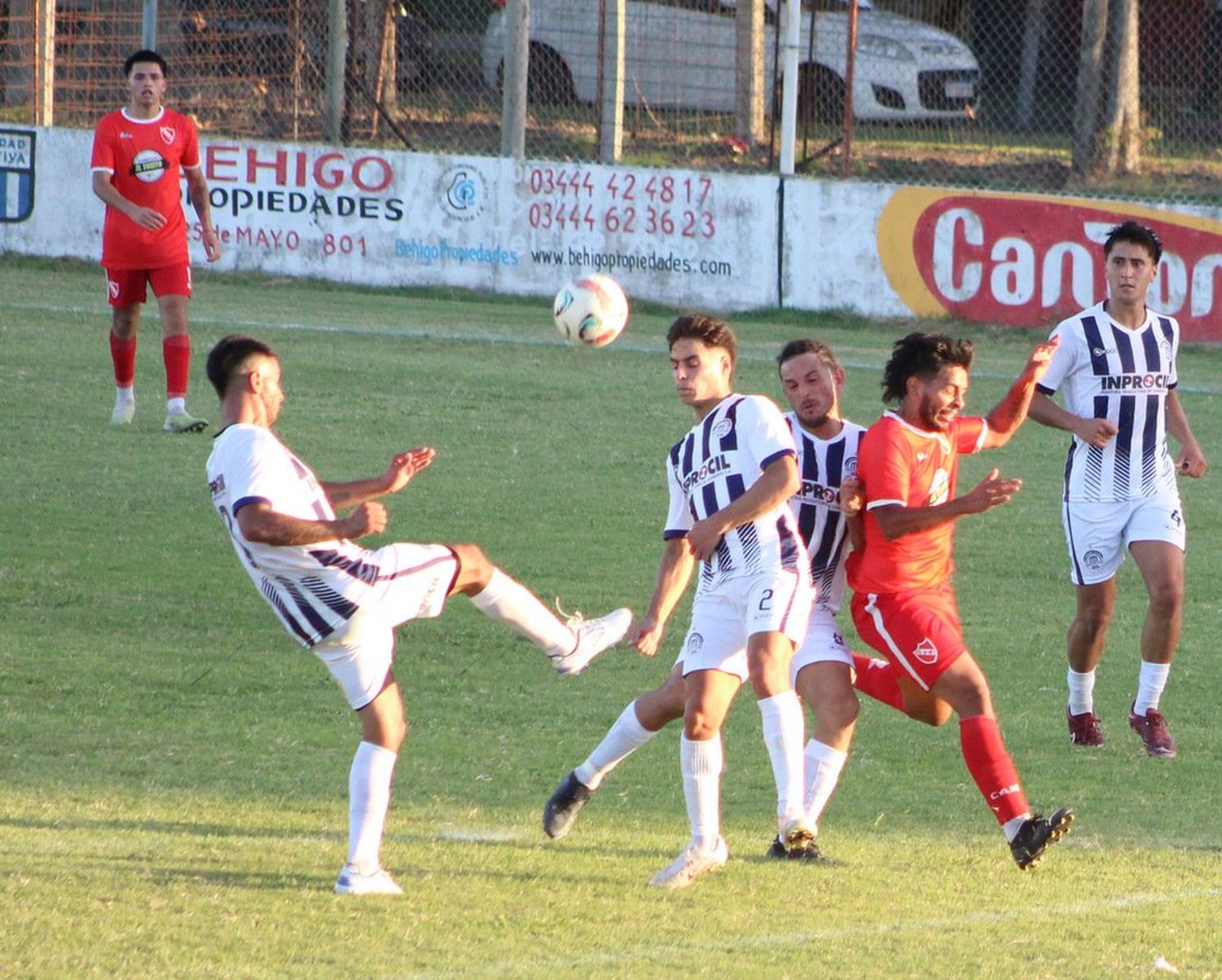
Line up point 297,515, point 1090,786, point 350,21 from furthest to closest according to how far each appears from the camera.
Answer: point 350,21, point 1090,786, point 297,515

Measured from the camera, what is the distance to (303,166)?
19.8 metres

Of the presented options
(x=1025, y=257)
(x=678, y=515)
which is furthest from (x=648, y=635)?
(x=1025, y=257)

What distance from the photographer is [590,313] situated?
7738 mm

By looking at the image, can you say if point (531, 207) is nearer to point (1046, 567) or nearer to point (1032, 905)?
point (1046, 567)

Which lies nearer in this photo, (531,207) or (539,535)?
(539,535)

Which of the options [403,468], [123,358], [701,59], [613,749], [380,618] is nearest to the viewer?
[380,618]

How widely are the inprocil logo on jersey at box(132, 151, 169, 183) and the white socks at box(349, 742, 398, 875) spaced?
748cm

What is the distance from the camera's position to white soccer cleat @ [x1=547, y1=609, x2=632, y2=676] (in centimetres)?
629

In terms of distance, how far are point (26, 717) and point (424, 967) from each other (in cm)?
307

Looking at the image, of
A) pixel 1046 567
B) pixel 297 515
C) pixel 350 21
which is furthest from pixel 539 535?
pixel 350 21

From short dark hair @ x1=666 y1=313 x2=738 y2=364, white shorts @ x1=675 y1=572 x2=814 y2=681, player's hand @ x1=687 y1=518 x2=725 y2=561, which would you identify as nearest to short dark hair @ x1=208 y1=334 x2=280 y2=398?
short dark hair @ x1=666 y1=313 x2=738 y2=364

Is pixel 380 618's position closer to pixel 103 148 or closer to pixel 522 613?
pixel 522 613

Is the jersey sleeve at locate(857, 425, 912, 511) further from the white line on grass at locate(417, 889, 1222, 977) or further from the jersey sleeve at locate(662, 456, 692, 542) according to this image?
the white line on grass at locate(417, 889, 1222, 977)

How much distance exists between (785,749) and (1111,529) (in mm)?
2558
